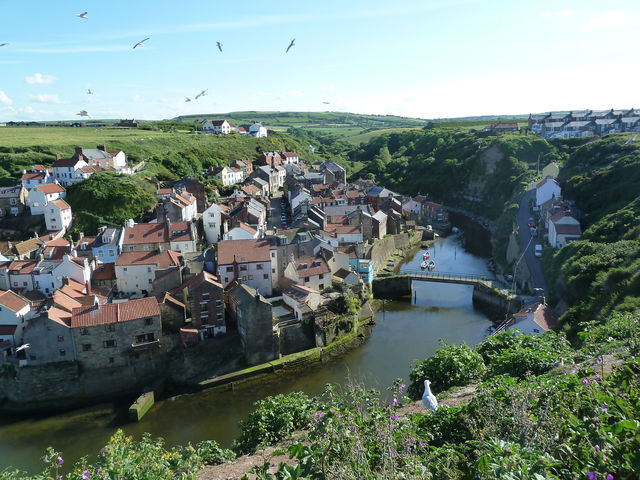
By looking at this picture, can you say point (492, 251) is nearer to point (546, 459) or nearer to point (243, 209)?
point (243, 209)

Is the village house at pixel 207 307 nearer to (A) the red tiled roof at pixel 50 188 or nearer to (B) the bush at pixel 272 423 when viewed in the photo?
(B) the bush at pixel 272 423

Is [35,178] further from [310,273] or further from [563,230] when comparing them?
[563,230]

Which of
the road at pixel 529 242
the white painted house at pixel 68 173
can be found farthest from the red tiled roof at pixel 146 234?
the road at pixel 529 242

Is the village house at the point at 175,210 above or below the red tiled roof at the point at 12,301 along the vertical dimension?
above

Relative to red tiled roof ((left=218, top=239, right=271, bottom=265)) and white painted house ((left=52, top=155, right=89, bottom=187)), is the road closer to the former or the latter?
red tiled roof ((left=218, top=239, right=271, bottom=265))

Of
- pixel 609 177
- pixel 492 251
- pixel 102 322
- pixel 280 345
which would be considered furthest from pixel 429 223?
pixel 102 322

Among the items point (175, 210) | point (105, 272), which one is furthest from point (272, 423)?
point (175, 210)
